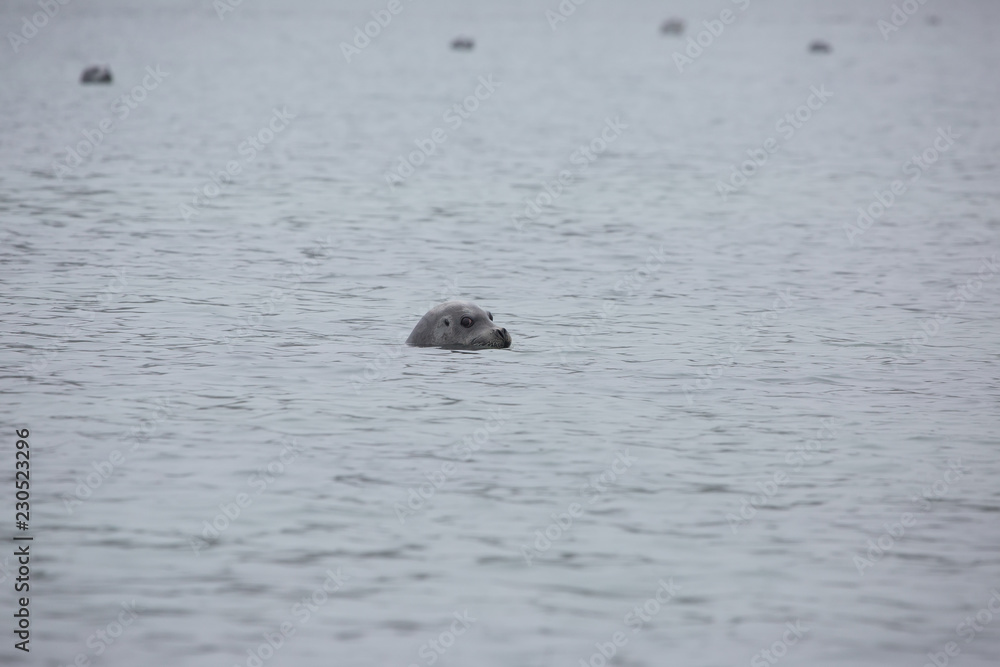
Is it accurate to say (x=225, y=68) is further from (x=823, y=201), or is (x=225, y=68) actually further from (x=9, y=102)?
(x=823, y=201)

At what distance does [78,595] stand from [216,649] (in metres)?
1.39

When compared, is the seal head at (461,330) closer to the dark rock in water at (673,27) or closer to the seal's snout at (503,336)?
the seal's snout at (503,336)

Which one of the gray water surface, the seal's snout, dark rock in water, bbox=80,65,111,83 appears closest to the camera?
the gray water surface

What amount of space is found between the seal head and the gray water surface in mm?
268

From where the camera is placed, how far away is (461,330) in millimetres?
18328

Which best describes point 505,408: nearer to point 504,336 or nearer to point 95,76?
point 504,336

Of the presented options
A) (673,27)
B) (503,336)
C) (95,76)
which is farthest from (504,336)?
(673,27)

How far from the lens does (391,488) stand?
1291cm

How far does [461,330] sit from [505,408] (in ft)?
9.80

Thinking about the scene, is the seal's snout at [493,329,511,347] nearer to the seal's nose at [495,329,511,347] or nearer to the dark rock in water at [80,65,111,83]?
the seal's nose at [495,329,511,347]

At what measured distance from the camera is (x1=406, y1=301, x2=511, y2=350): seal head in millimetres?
18266

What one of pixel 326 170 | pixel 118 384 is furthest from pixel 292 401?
pixel 326 170

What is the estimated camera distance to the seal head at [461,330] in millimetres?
18266

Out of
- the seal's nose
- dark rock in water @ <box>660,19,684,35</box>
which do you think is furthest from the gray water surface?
dark rock in water @ <box>660,19,684,35</box>
